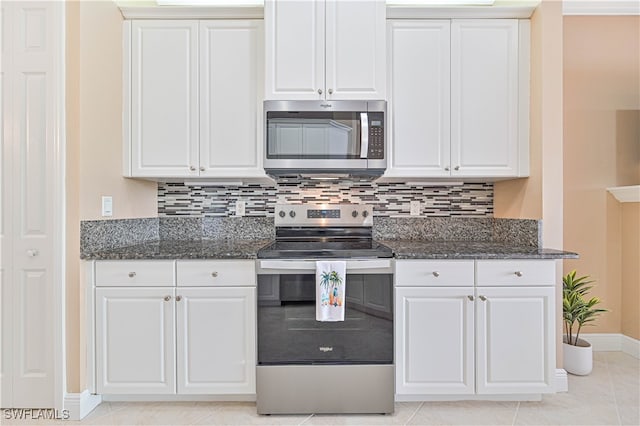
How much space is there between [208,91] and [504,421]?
2527mm

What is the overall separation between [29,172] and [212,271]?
3.55ft

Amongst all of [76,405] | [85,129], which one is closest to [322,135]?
[85,129]

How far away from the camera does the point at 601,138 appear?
2.75 m

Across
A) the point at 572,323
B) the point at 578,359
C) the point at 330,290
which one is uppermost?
the point at 330,290

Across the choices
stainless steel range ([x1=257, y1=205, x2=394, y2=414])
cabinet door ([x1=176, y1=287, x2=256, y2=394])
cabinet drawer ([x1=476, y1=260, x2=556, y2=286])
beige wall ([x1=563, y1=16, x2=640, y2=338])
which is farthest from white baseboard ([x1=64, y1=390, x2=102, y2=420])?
beige wall ([x1=563, y1=16, x2=640, y2=338])

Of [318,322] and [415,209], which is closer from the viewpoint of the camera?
[318,322]

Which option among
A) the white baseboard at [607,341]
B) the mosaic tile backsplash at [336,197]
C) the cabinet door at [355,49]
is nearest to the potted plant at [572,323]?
the white baseboard at [607,341]

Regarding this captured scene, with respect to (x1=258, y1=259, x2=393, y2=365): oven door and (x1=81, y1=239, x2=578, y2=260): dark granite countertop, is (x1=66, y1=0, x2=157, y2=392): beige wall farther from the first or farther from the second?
(x1=258, y1=259, x2=393, y2=365): oven door

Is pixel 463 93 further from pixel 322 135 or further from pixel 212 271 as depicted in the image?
pixel 212 271

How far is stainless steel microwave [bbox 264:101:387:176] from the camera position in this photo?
2174 mm

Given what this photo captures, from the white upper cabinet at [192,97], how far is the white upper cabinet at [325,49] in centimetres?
16

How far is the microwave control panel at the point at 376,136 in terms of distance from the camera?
2176mm

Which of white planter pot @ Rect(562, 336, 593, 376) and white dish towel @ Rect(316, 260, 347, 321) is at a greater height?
white dish towel @ Rect(316, 260, 347, 321)

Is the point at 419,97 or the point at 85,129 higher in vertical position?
the point at 419,97
